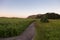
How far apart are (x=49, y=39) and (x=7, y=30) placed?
613cm

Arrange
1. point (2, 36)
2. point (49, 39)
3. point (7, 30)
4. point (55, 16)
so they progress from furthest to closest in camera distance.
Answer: point (55, 16)
point (7, 30)
point (2, 36)
point (49, 39)

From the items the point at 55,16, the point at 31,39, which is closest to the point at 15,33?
the point at 31,39

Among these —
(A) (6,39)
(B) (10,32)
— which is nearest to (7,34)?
(B) (10,32)

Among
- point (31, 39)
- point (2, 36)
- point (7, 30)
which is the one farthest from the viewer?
point (7, 30)

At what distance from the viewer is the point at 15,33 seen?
711 inches

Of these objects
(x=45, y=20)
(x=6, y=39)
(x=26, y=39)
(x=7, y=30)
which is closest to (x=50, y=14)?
(x=45, y=20)

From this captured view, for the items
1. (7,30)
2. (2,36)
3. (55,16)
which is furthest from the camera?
(55,16)

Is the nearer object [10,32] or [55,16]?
[10,32]

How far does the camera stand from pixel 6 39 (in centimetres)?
1560

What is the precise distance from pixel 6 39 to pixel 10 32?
247cm

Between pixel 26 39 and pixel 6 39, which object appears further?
pixel 6 39

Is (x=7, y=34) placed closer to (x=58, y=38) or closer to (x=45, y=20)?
(x=58, y=38)

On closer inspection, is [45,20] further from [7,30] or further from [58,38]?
[58,38]

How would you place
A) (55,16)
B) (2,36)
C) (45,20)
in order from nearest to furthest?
(2,36), (45,20), (55,16)
